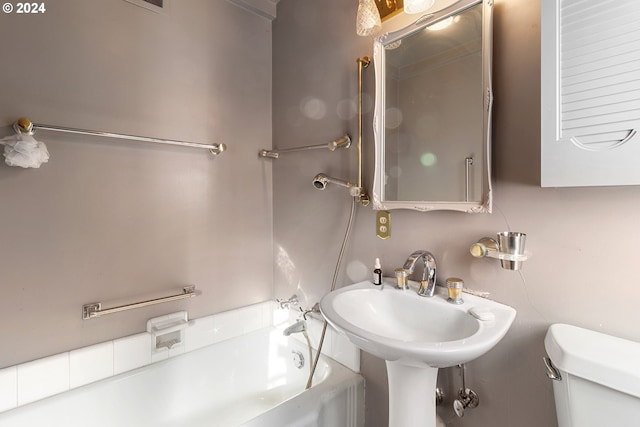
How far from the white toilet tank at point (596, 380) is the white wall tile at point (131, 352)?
1.68 metres

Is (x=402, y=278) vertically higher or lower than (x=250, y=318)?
higher

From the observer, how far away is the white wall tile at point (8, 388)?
3.74 ft

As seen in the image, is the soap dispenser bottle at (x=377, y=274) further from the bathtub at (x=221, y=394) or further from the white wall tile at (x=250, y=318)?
the white wall tile at (x=250, y=318)

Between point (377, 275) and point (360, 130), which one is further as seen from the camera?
point (360, 130)

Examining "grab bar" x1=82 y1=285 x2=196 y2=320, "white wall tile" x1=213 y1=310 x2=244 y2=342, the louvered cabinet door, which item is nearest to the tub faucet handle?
"white wall tile" x1=213 y1=310 x2=244 y2=342

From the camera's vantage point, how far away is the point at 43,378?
4.00 ft

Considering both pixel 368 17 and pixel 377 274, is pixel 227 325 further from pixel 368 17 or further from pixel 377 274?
pixel 368 17

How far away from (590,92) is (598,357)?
23.8 inches

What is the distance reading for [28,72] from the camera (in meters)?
1.20

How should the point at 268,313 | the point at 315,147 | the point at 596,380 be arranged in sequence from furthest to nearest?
1. the point at 268,313
2. the point at 315,147
3. the point at 596,380

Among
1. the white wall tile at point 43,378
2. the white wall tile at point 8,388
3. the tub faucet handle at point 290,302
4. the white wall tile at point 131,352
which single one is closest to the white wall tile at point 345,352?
the tub faucet handle at point 290,302

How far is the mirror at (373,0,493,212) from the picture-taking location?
3.23 ft

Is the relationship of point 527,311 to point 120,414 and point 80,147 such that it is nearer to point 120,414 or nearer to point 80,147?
point 120,414

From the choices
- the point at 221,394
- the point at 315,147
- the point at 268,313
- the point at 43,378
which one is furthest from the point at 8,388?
the point at 315,147
